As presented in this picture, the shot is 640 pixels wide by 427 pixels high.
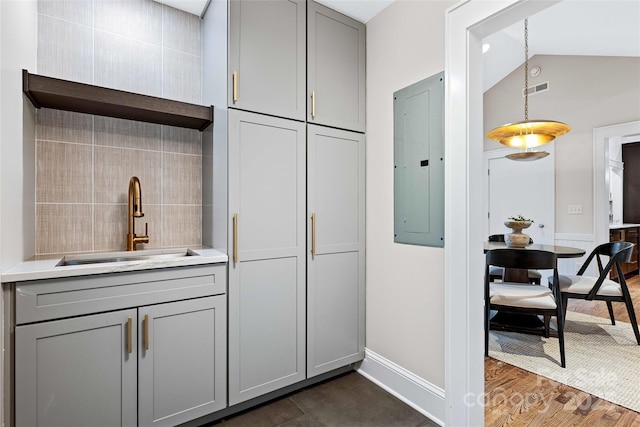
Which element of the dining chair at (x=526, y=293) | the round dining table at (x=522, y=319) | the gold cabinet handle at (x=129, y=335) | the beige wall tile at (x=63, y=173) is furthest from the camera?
the round dining table at (x=522, y=319)

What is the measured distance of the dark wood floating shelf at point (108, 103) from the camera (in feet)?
5.16

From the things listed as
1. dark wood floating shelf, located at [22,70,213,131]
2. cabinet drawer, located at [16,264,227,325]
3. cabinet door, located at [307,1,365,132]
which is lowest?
cabinet drawer, located at [16,264,227,325]

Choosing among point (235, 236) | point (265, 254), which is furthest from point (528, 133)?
point (235, 236)

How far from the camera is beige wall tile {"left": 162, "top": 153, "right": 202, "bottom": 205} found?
2156 millimetres

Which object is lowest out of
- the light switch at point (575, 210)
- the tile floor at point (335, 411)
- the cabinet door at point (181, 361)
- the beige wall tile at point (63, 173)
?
the tile floor at point (335, 411)

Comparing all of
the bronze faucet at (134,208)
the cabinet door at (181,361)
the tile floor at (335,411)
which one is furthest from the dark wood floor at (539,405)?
the bronze faucet at (134,208)

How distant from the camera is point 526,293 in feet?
8.56

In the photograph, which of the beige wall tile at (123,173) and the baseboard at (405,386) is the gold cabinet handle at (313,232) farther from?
the beige wall tile at (123,173)

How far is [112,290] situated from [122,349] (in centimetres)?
28

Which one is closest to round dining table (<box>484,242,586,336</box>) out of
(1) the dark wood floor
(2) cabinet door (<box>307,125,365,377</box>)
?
(1) the dark wood floor

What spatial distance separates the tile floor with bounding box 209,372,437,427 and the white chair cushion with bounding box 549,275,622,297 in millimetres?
1989

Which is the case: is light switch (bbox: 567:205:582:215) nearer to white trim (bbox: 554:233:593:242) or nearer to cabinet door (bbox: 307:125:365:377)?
white trim (bbox: 554:233:593:242)

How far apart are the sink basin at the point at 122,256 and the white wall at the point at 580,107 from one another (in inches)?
186

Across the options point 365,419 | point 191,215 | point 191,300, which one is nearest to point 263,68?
point 191,215
